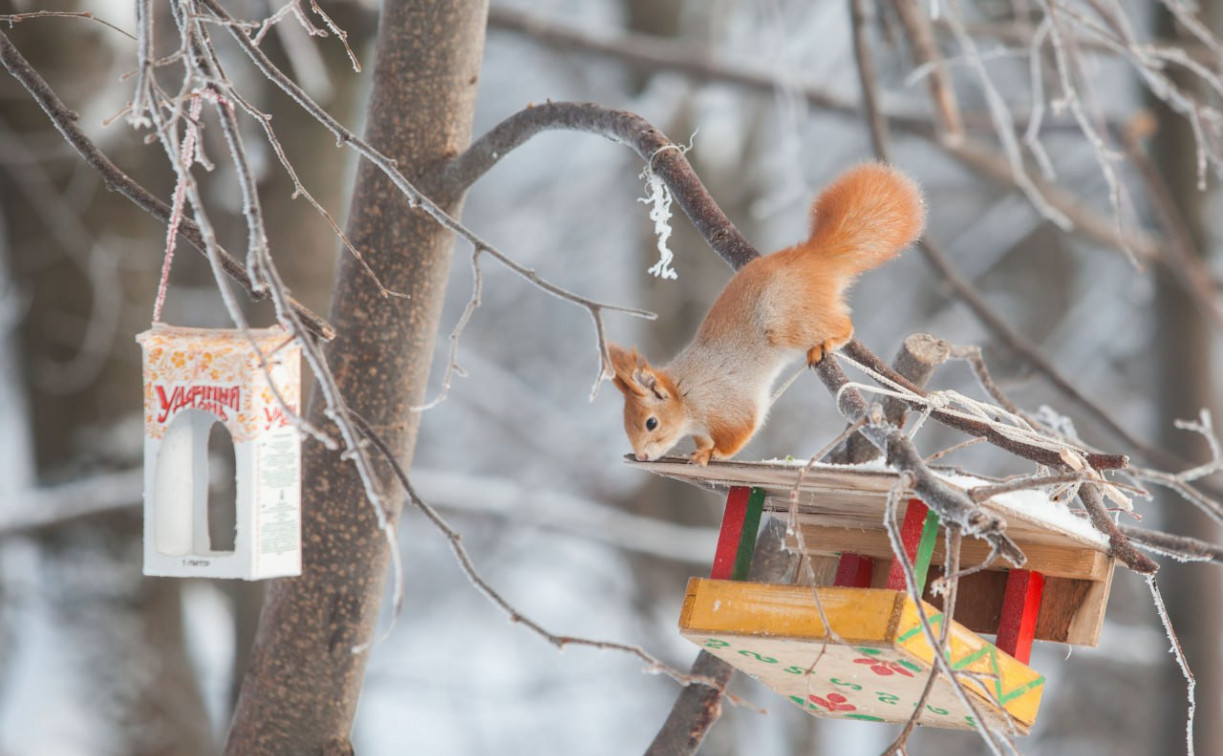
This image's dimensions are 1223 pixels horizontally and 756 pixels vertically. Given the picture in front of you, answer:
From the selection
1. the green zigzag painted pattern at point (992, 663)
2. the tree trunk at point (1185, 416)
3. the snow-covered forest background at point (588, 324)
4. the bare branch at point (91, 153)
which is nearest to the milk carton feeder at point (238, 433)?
the bare branch at point (91, 153)

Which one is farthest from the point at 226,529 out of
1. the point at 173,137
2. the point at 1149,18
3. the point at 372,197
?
the point at 1149,18

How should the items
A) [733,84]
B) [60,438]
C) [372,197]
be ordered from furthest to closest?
[733,84]
[60,438]
[372,197]

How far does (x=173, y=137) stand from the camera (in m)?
1.03

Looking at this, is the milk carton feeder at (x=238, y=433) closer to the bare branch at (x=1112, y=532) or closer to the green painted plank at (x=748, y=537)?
the green painted plank at (x=748, y=537)

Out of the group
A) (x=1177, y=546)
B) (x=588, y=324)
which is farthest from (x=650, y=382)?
(x=588, y=324)

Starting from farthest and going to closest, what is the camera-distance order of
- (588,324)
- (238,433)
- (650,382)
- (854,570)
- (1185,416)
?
(588,324) < (1185,416) < (854,570) < (650,382) < (238,433)

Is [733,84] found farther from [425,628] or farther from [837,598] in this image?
[425,628]

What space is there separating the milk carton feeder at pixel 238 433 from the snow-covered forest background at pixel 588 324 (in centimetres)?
36

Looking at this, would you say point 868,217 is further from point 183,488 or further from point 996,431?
point 183,488

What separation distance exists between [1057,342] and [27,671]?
201 inches

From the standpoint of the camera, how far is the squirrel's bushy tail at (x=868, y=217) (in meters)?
1.76

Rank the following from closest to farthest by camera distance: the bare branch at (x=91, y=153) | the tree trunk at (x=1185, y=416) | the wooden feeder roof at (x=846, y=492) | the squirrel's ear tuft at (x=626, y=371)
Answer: the bare branch at (x=91, y=153) < the wooden feeder roof at (x=846, y=492) < the squirrel's ear tuft at (x=626, y=371) < the tree trunk at (x=1185, y=416)

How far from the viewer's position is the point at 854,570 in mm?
1966

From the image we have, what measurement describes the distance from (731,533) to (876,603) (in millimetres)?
339
